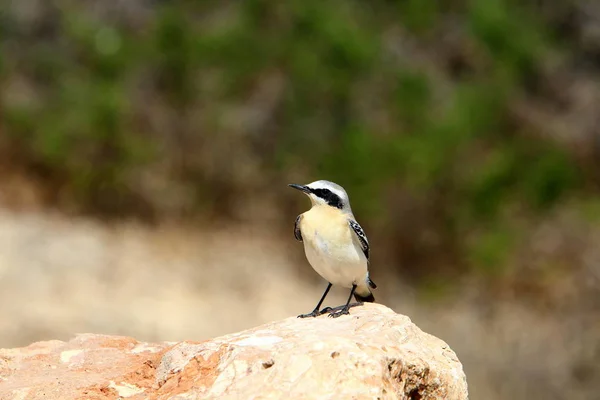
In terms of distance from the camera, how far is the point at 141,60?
19.1 metres

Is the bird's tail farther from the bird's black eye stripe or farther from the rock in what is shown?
the rock

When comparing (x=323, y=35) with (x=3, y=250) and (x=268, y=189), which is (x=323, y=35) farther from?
(x=3, y=250)

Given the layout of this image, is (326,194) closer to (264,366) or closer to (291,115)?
(264,366)

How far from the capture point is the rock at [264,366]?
5.02 m

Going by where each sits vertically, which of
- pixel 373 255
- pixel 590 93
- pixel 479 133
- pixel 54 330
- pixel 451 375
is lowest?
pixel 451 375

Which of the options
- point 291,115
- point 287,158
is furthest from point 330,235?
point 291,115

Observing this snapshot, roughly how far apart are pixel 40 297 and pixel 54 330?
3.92ft

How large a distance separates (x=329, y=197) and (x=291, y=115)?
38.1 feet

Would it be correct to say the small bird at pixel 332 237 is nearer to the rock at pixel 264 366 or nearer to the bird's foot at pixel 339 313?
the bird's foot at pixel 339 313

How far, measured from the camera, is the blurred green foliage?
701 inches

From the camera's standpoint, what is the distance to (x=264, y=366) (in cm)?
513

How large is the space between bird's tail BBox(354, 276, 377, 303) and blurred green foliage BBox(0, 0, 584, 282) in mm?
9690

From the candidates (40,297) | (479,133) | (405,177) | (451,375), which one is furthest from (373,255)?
(451,375)

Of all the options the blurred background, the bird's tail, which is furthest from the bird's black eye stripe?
the blurred background
